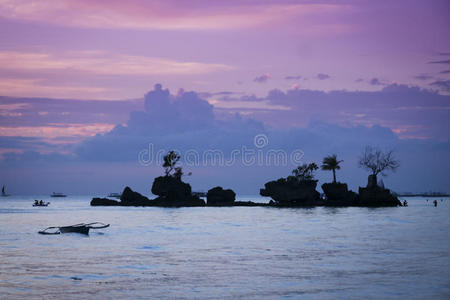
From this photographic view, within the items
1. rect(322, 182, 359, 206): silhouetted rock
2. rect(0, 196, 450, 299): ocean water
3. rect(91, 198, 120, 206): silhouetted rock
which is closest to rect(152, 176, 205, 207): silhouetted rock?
rect(91, 198, 120, 206): silhouetted rock

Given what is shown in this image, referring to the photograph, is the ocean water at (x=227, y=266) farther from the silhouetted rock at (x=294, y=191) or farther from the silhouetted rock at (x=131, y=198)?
the silhouetted rock at (x=131, y=198)

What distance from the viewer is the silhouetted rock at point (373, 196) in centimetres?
13725

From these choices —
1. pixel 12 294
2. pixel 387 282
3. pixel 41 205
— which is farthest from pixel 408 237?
pixel 41 205

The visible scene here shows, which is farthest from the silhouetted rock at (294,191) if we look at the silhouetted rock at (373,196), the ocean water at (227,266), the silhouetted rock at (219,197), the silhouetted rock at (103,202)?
the ocean water at (227,266)

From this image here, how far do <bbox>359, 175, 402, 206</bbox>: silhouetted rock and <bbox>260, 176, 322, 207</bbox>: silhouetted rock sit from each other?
42.6ft

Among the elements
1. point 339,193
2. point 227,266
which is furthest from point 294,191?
point 227,266

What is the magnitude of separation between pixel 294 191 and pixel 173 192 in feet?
111

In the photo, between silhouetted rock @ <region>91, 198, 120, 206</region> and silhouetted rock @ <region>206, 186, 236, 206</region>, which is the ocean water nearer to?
silhouetted rock @ <region>206, 186, 236, 206</region>

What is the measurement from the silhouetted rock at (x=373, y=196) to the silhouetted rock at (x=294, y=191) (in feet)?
42.6

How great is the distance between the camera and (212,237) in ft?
197

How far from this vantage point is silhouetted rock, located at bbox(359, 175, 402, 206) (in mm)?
137250

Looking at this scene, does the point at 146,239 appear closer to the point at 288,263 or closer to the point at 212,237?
the point at 212,237

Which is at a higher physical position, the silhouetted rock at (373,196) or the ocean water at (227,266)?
the silhouetted rock at (373,196)

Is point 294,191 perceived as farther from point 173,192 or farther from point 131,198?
point 131,198
